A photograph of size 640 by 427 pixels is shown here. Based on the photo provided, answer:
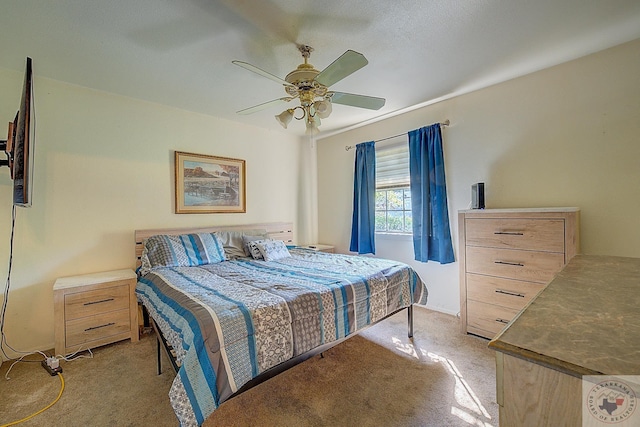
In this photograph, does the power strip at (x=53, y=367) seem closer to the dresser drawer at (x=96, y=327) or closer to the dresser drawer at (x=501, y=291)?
the dresser drawer at (x=96, y=327)

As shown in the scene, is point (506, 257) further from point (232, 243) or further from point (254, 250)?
point (232, 243)

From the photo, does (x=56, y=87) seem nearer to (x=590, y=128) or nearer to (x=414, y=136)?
(x=414, y=136)

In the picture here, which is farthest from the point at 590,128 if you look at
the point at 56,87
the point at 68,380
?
the point at 56,87

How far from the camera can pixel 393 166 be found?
148 inches

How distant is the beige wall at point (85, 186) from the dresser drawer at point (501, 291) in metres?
3.10

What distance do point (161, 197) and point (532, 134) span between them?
4.00 metres

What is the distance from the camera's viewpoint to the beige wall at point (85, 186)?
2.44m

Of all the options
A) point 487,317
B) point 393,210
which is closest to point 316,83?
point 393,210

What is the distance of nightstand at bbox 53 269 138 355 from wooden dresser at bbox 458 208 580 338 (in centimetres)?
324

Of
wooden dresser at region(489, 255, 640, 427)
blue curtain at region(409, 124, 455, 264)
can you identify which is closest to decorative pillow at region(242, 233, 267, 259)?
blue curtain at region(409, 124, 455, 264)

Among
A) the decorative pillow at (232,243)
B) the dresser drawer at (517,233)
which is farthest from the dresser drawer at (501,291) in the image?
the decorative pillow at (232,243)

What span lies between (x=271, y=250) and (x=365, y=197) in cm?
154

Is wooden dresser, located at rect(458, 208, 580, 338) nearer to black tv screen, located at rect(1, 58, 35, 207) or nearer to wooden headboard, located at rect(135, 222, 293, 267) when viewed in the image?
wooden headboard, located at rect(135, 222, 293, 267)

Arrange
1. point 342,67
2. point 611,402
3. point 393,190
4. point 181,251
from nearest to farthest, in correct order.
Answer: point 611,402, point 342,67, point 181,251, point 393,190
